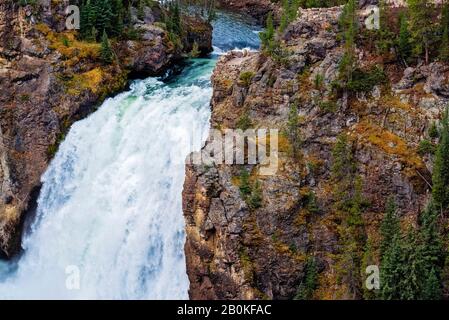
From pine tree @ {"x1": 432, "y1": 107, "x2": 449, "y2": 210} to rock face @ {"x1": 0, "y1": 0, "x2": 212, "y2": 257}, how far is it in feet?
99.0

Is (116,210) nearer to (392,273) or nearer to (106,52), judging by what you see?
(106,52)

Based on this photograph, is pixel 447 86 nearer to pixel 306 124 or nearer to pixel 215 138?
pixel 306 124

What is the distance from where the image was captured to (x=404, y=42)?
1576 inches

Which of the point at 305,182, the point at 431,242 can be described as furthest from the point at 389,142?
the point at 431,242

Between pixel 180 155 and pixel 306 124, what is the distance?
389 inches

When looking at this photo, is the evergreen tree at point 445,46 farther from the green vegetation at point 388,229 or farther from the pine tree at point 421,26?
the green vegetation at point 388,229

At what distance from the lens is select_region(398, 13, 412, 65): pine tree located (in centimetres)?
3984

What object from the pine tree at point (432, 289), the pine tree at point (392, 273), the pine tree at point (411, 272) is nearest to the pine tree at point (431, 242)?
the pine tree at point (411, 272)

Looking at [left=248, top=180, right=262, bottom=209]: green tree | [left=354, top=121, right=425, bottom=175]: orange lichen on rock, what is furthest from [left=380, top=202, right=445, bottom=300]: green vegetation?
[left=248, top=180, right=262, bottom=209]: green tree

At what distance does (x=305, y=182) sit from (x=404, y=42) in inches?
468

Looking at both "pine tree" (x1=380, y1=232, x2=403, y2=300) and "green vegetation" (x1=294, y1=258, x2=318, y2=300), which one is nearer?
"pine tree" (x1=380, y1=232, x2=403, y2=300)

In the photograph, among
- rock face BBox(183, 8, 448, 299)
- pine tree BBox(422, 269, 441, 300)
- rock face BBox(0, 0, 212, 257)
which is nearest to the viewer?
pine tree BBox(422, 269, 441, 300)

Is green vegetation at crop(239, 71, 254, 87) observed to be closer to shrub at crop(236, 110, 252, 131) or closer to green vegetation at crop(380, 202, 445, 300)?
shrub at crop(236, 110, 252, 131)

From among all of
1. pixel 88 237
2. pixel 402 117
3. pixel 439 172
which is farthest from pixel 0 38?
pixel 439 172
